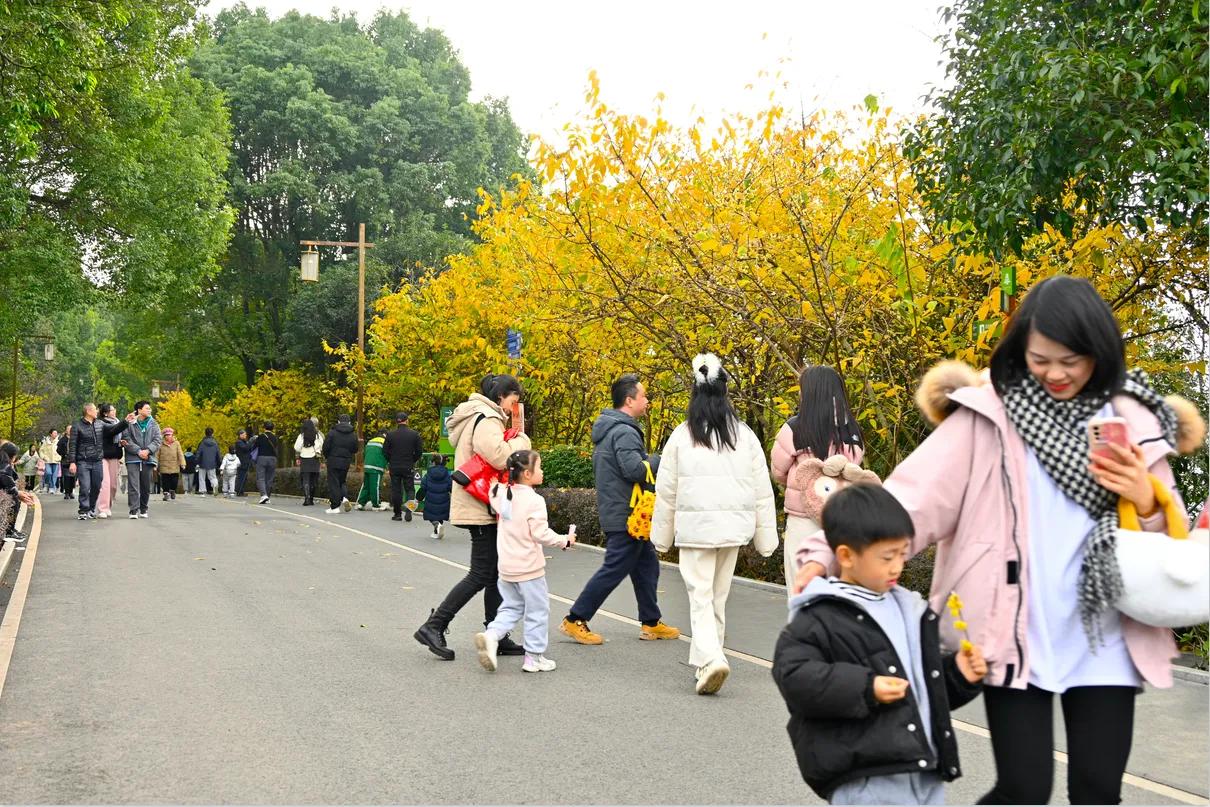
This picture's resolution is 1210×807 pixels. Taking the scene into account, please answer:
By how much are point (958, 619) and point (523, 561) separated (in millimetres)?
4972

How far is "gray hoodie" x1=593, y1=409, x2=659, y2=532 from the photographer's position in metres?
8.91

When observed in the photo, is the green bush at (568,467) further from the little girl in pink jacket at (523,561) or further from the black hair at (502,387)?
the little girl in pink jacket at (523,561)

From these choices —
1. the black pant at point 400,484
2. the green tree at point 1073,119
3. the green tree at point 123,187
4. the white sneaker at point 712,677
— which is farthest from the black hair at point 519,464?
the green tree at point 123,187

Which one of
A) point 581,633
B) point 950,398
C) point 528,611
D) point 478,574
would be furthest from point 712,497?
point 950,398

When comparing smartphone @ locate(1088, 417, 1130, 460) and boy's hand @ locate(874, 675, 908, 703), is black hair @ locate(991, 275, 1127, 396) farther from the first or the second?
boy's hand @ locate(874, 675, 908, 703)

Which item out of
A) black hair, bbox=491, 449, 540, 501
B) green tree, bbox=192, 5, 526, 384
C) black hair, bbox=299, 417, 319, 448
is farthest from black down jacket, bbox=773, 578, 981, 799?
green tree, bbox=192, 5, 526, 384

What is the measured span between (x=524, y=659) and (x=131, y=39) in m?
20.8

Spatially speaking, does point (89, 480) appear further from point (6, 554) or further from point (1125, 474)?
point (1125, 474)

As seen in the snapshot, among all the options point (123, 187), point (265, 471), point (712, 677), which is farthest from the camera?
point (265, 471)

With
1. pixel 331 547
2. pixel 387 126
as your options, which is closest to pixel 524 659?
pixel 331 547

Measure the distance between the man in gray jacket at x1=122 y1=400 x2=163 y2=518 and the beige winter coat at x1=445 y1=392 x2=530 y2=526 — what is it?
45.2 ft

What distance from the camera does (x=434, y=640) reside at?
27.1 feet

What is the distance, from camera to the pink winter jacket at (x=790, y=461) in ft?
24.1

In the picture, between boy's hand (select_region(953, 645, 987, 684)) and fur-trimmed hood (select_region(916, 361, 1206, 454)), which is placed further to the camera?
fur-trimmed hood (select_region(916, 361, 1206, 454))
